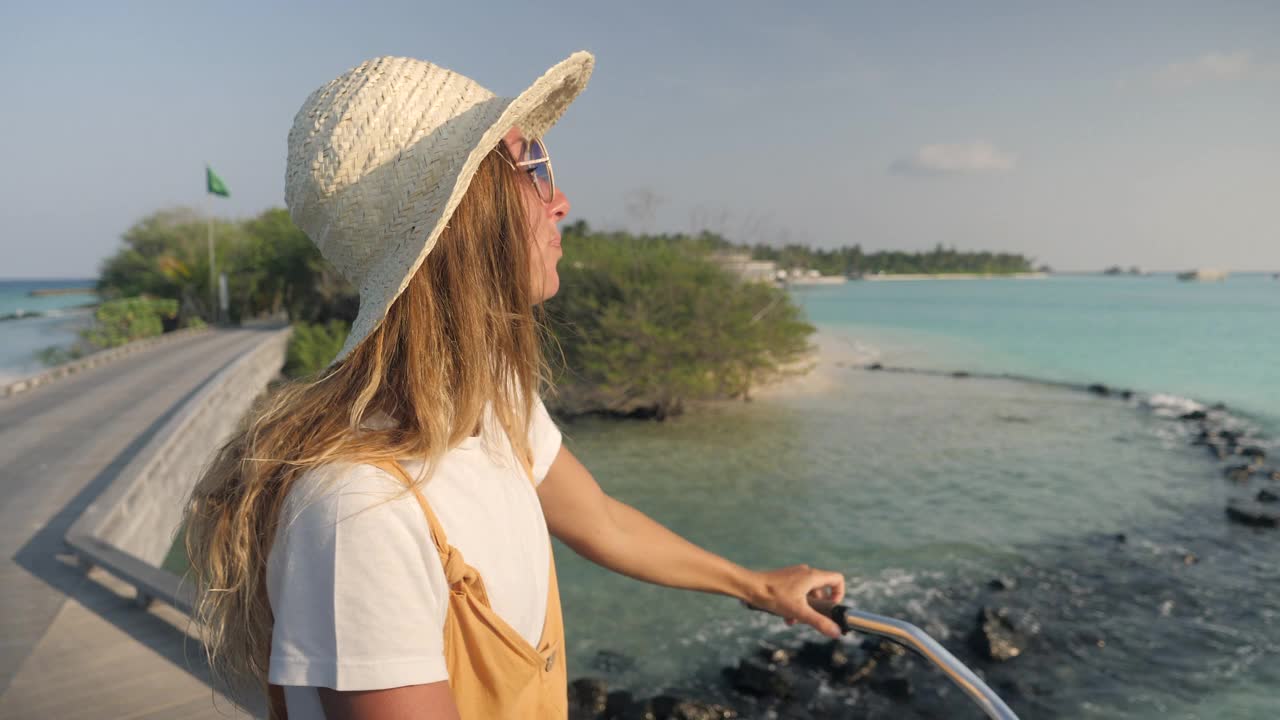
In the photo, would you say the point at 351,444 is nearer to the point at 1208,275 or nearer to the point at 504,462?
the point at 504,462

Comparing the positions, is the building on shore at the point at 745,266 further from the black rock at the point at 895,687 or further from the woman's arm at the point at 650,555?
the woman's arm at the point at 650,555

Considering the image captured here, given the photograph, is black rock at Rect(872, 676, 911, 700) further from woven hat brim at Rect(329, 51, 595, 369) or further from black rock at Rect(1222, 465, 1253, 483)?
black rock at Rect(1222, 465, 1253, 483)

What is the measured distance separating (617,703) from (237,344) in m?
20.5

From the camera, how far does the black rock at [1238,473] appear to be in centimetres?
1327

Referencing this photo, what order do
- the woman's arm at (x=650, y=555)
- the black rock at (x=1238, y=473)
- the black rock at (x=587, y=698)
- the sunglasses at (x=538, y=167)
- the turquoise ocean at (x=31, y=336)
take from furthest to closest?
1. the turquoise ocean at (x=31, y=336)
2. the black rock at (x=1238, y=473)
3. the black rock at (x=587, y=698)
4. the woman's arm at (x=650, y=555)
5. the sunglasses at (x=538, y=167)

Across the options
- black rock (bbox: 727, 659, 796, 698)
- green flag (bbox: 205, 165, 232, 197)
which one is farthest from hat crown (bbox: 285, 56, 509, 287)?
green flag (bbox: 205, 165, 232, 197)

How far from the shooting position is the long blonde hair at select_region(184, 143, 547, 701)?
3.67 ft

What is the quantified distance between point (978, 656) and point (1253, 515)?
6.64m

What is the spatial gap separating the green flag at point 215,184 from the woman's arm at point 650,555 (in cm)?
3315

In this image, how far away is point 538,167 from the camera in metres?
1.39

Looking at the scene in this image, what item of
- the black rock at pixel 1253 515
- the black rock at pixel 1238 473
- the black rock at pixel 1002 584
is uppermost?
the black rock at pixel 1002 584

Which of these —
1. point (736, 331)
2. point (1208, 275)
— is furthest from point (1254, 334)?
point (1208, 275)

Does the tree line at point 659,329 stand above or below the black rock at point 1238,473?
above

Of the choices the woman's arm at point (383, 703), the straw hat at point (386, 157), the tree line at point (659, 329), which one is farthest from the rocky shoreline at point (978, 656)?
the tree line at point (659, 329)
